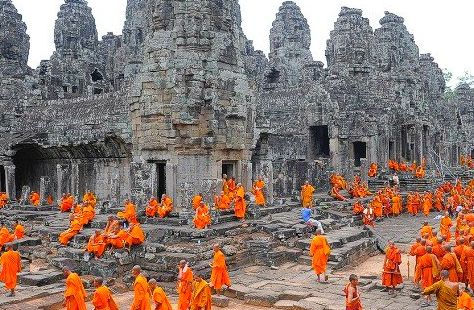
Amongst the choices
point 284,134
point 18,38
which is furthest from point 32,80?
point 284,134

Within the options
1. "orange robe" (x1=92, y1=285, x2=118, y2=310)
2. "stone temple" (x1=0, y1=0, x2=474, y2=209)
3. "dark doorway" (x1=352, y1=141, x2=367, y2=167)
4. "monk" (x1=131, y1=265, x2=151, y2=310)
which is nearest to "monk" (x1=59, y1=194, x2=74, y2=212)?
"stone temple" (x1=0, y1=0, x2=474, y2=209)

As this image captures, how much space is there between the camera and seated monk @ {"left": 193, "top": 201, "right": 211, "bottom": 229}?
1329cm

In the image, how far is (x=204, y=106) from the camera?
15594mm

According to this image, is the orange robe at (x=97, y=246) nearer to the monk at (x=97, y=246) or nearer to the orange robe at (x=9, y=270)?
the monk at (x=97, y=246)

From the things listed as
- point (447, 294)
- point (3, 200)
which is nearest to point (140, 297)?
point (447, 294)

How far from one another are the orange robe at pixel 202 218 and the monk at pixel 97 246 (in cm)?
237

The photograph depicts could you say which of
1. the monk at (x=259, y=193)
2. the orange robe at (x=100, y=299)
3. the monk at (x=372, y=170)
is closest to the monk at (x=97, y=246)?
the orange robe at (x=100, y=299)

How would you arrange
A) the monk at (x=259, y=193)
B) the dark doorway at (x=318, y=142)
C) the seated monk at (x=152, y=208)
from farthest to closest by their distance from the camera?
the dark doorway at (x=318, y=142) < the monk at (x=259, y=193) < the seated monk at (x=152, y=208)

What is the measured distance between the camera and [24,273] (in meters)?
11.7

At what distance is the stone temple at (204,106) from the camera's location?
15.7 meters

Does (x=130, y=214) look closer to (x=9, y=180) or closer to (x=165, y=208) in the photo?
(x=165, y=208)

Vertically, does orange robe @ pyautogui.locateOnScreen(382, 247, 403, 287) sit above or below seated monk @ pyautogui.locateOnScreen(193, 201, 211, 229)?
below

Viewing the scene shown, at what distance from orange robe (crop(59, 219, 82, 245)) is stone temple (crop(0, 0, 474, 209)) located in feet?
7.55

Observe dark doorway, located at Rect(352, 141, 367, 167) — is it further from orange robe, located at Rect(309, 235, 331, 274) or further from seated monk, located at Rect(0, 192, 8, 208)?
Result: orange robe, located at Rect(309, 235, 331, 274)
